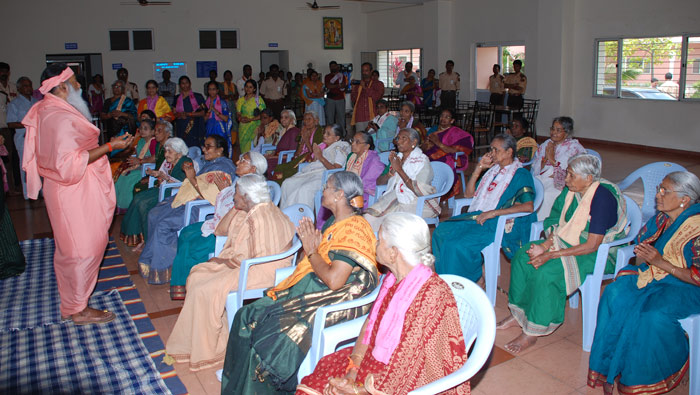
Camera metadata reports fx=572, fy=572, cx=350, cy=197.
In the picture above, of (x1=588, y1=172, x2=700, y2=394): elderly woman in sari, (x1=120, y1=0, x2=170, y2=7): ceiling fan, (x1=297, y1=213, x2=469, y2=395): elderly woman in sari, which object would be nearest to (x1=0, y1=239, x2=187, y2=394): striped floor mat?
(x1=297, y1=213, x2=469, y2=395): elderly woman in sari

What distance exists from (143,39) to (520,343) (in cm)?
1425

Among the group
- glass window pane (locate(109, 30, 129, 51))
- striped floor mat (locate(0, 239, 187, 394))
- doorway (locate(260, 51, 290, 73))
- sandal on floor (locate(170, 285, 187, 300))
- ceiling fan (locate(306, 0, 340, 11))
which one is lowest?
striped floor mat (locate(0, 239, 187, 394))

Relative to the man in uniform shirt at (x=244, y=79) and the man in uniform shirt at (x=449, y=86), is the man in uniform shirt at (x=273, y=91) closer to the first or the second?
the man in uniform shirt at (x=244, y=79)

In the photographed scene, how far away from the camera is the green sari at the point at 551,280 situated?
3044 millimetres

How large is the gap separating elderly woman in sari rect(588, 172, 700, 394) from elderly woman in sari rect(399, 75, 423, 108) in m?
9.74

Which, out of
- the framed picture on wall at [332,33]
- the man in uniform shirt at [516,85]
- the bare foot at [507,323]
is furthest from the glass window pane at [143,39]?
the bare foot at [507,323]

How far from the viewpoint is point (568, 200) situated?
325 cm

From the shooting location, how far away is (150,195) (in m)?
5.06

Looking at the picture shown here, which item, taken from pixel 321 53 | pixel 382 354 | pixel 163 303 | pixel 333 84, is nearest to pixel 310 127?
pixel 163 303

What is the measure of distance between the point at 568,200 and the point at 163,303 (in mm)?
2736

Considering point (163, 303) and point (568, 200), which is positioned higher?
point (568, 200)

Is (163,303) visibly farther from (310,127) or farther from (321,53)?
(321,53)

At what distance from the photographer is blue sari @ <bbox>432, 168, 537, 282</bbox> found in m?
3.68

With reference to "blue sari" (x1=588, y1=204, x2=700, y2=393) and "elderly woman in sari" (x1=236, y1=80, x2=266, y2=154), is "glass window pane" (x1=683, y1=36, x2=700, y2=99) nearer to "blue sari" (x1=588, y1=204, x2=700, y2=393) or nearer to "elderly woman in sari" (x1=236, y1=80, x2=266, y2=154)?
"elderly woman in sari" (x1=236, y1=80, x2=266, y2=154)
